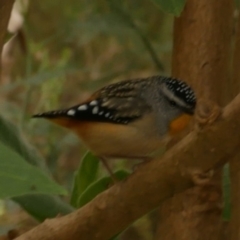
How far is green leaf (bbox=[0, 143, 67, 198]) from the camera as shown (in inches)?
16.6

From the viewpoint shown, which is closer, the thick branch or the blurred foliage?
the thick branch

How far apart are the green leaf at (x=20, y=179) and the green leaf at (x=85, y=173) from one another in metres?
0.35

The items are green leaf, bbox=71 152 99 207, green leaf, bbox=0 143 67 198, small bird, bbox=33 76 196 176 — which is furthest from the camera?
green leaf, bbox=71 152 99 207

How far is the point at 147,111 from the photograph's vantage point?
70 cm

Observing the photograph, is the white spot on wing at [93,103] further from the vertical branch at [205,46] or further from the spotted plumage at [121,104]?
the vertical branch at [205,46]

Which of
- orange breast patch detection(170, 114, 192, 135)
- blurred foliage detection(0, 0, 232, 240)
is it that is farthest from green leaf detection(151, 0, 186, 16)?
orange breast patch detection(170, 114, 192, 135)

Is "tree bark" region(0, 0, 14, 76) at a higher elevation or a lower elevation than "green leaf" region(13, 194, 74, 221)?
higher

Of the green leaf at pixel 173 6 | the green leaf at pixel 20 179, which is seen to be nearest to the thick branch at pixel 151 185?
the green leaf at pixel 20 179

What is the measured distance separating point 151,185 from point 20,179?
13 cm

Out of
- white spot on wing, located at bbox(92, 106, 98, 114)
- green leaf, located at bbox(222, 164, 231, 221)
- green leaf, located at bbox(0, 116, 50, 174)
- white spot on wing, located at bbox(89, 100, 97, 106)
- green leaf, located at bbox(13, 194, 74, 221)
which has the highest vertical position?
white spot on wing, located at bbox(89, 100, 97, 106)

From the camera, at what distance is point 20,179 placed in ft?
1.41

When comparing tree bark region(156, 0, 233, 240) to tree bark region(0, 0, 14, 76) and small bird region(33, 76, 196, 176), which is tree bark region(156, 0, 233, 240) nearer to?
small bird region(33, 76, 196, 176)

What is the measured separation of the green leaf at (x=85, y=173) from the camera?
0.78 m

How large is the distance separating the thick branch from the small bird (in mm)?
111
